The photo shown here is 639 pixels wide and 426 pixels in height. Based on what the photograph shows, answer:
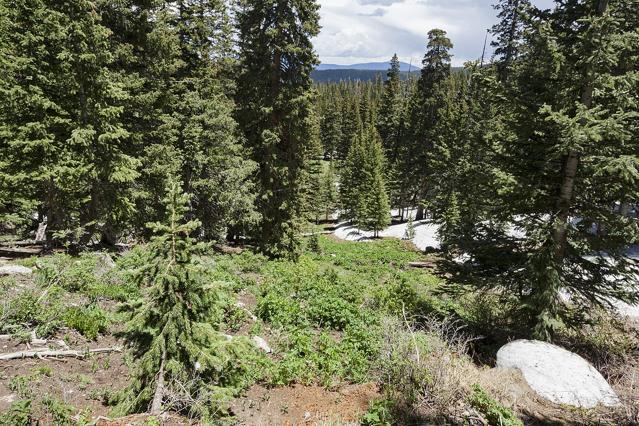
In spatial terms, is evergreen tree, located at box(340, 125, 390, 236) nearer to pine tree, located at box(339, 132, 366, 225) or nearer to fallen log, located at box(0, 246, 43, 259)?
pine tree, located at box(339, 132, 366, 225)

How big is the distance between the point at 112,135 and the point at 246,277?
21.4 feet

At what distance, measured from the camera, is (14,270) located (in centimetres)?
1011

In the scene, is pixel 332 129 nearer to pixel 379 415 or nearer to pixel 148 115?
pixel 148 115

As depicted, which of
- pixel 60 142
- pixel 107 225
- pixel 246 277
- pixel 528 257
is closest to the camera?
pixel 528 257

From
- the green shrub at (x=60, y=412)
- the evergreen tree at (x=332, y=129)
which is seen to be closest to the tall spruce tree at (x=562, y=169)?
the green shrub at (x=60, y=412)

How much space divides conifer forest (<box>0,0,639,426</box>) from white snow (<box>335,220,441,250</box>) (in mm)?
18622

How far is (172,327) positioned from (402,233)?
4124 centimetres

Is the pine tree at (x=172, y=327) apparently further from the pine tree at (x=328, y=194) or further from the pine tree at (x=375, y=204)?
the pine tree at (x=328, y=194)

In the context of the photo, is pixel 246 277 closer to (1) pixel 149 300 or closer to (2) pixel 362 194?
(1) pixel 149 300

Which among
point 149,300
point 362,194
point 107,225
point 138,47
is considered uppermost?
point 138,47

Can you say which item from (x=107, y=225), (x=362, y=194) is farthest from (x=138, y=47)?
(x=362, y=194)

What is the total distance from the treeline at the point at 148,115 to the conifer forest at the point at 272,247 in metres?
0.09

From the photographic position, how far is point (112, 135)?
12797 millimetres

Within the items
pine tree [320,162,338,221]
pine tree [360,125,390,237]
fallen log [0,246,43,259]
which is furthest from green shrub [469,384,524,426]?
pine tree [320,162,338,221]
